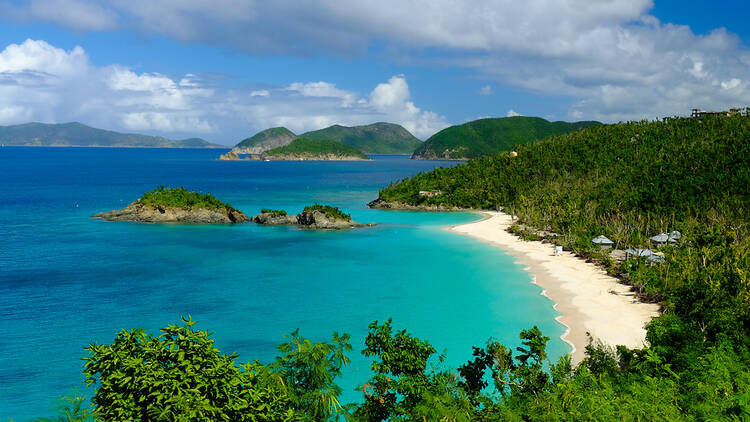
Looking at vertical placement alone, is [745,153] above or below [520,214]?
above

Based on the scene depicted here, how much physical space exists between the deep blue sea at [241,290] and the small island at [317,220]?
9.20 ft

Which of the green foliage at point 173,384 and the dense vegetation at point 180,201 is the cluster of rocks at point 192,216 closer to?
the dense vegetation at point 180,201

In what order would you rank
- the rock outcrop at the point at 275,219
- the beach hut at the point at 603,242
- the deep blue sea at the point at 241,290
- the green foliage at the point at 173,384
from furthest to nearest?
the rock outcrop at the point at 275,219
the beach hut at the point at 603,242
the deep blue sea at the point at 241,290
the green foliage at the point at 173,384

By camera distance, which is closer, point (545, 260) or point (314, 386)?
point (314, 386)

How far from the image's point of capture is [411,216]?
88000 mm

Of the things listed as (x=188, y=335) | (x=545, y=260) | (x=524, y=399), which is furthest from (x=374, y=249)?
(x=188, y=335)

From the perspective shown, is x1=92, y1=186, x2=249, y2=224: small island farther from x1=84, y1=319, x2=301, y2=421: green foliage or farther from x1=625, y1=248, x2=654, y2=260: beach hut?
x1=84, y1=319, x2=301, y2=421: green foliage

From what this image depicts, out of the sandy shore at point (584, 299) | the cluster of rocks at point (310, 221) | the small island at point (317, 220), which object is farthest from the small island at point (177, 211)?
the sandy shore at point (584, 299)

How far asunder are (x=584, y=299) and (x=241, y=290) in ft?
90.1

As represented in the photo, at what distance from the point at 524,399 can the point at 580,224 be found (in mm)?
44957

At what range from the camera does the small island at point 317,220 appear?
73125 millimetres

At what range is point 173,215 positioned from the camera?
78.2 m

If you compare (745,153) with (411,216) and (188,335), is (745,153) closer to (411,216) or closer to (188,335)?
(411,216)

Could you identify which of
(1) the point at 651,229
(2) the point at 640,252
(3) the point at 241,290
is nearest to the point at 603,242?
(2) the point at 640,252
